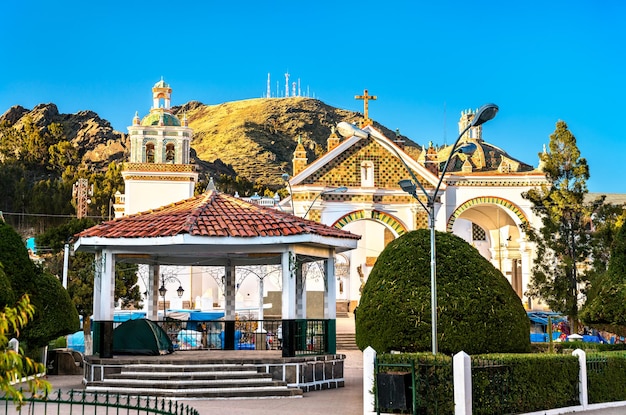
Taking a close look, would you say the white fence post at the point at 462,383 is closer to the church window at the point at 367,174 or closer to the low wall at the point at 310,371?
the low wall at the point at 310,371

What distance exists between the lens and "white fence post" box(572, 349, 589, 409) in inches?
535

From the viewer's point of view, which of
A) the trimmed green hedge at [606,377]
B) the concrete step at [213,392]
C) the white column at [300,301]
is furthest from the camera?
the white column at [300,301]

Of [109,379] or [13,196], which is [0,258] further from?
[13,196]

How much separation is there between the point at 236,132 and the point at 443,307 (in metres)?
106

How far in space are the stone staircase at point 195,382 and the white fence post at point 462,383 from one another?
13.6 ft

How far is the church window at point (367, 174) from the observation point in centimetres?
3912

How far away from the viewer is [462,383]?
11219 millimetres

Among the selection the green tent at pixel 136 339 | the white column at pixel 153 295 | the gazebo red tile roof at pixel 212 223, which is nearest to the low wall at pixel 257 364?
the green tent at pixel 136 339

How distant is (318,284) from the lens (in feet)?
132

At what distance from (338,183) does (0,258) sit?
82.1 feet

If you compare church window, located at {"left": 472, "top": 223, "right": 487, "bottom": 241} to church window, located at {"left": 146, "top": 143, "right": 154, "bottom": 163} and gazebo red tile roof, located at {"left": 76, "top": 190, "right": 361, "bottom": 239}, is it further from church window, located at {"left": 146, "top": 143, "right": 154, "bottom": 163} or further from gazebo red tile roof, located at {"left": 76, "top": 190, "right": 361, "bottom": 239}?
gazebo red tile roof, located at {"left": 76, "top": 190, "right": 361, "bottom": 239}

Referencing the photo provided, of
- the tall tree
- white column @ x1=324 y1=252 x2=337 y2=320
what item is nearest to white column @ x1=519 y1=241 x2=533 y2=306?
the tall tree

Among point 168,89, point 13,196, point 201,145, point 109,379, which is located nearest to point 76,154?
point 13,196

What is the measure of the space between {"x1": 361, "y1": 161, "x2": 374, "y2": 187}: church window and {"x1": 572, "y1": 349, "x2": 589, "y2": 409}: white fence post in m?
25.7
